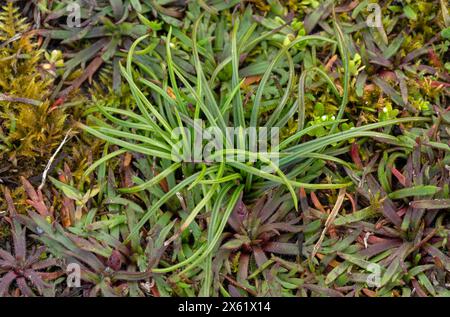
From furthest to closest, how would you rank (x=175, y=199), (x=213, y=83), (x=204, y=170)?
(x=213, y=83) → (x=175, y=199) → (x=204, y=170)

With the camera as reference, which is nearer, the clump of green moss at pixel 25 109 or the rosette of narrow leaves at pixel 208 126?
the rosette of narrow leaves at pixel 208 126

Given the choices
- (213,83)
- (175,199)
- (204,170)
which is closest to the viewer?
(204,170)

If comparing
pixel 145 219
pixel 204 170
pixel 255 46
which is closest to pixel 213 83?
pixel 255 46

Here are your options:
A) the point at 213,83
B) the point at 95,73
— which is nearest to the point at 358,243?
the point at 213,83

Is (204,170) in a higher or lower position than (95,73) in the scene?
lower

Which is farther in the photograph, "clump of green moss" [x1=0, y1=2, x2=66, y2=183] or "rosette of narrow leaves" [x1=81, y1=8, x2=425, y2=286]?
"clump of green moss" [x1=0, y1=2, x2=66, y2=183]

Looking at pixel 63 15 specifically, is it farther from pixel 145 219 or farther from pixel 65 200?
pixel 145 219

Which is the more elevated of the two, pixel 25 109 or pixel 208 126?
pixel 25 109

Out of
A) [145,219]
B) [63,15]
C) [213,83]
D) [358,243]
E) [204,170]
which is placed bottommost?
[358,243]

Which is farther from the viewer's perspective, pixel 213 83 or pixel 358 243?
pixel 213 83
